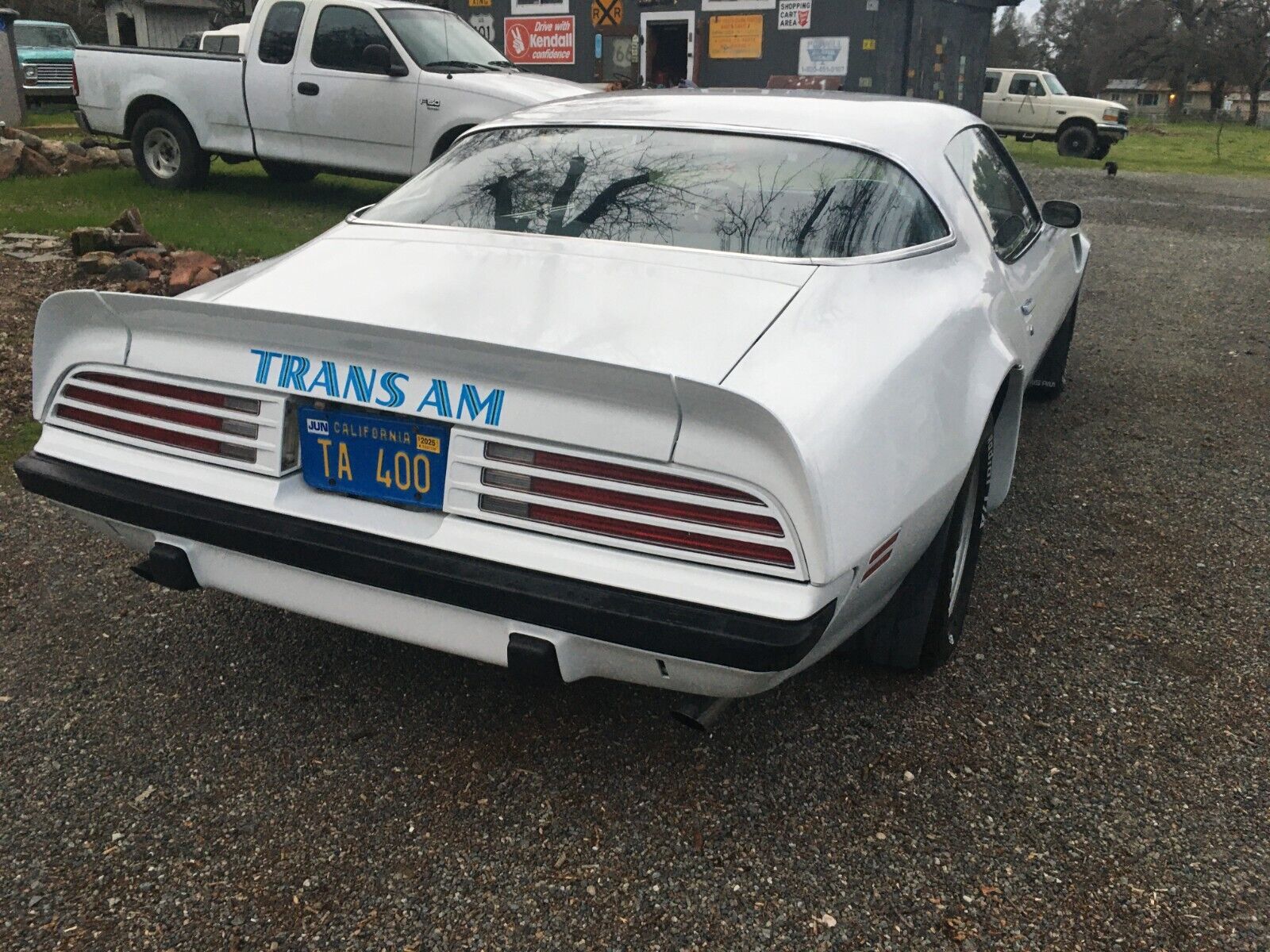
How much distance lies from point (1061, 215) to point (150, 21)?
35.7m

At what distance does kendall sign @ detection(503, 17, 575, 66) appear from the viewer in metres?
19.2

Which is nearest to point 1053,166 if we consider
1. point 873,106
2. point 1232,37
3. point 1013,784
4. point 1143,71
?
point 873,106

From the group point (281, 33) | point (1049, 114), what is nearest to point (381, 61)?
point (281, 33)

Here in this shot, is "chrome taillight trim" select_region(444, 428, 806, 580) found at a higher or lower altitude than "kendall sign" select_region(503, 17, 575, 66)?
lower

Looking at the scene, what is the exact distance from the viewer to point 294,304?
243cm

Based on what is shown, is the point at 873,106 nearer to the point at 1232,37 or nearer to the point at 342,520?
the point at 342,520

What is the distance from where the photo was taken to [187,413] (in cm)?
241

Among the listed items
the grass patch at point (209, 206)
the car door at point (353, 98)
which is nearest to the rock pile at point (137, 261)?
the grass patch at point (209, 206)

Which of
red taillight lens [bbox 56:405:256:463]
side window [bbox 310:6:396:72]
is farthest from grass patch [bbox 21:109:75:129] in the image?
red taillight lens [bbox 56:405:256:463]

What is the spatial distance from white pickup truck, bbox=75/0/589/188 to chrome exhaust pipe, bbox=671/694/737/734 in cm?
689

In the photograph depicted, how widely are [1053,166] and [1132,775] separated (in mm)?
19334

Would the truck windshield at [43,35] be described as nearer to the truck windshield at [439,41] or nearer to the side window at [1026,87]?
the truck windshield at [439,41]

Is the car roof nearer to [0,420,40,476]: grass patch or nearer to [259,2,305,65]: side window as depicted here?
[0,420,40,476]: grass patch

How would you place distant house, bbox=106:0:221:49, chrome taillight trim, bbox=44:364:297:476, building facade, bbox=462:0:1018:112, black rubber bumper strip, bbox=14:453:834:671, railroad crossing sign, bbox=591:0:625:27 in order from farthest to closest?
distant house, bbox=106:0:221:49
railroad crossing sign, bbox=591:0:625:27
building facade, bbox=462:0:1018:112
chrome taillight trim, bbox=44:364:297:476
black rubber bumper strip, bbox=14:453:834:671
